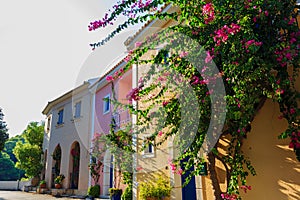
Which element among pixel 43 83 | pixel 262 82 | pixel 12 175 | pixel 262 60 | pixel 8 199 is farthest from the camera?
pixel 12 175

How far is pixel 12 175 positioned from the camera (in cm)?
3491

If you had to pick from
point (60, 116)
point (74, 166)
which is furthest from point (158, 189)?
point (60, 116)

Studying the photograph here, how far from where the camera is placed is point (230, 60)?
3957 millimetres

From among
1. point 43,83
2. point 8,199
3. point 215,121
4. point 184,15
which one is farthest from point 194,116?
point 8,199

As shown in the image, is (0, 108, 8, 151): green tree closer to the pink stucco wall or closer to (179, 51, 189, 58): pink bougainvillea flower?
the pink stucco wall

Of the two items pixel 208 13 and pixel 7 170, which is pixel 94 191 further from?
pixel 7 170

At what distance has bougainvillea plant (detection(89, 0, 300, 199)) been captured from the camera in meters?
3.86

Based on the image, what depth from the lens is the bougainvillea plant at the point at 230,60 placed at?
386cm

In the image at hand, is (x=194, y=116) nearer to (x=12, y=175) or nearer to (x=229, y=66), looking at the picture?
(x=229, y=66)

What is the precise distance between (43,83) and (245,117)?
916cm

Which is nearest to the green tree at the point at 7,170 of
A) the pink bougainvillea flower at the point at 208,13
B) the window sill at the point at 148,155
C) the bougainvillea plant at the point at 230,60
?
the window sill at the point at 148,155

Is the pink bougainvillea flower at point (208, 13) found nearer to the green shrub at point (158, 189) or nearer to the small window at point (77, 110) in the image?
the green shrub at point (158, 189)

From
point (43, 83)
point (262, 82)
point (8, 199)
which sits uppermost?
point (43, 83)

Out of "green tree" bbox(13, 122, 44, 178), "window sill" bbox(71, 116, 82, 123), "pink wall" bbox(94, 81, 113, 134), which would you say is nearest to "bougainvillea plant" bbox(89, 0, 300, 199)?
"pink wall" bbox(94, 81, 113, 134)
